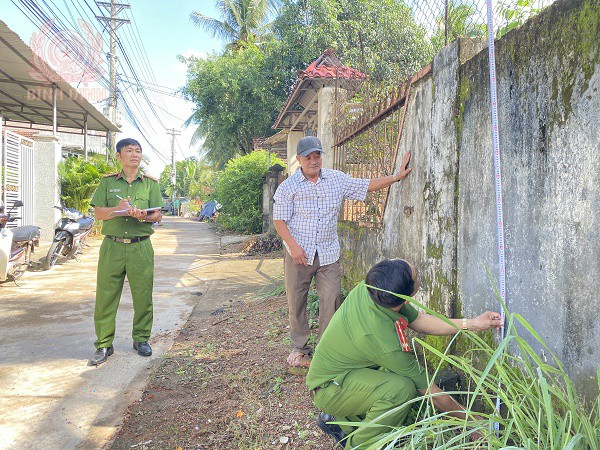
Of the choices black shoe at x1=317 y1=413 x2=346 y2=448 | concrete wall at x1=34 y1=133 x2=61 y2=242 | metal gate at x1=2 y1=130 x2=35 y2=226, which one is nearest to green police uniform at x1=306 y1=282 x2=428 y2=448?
black shoe at x1=317 y1=413 x2=346 y2=448

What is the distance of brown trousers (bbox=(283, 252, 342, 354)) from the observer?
354cm

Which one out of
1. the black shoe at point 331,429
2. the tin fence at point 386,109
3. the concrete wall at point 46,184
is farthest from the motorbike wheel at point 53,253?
the black shoe at point 331,429

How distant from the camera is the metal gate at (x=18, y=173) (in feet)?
31.7

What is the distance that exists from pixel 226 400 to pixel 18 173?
932cm

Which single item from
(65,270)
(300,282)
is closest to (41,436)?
(300,282)

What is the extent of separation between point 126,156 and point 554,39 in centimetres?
312

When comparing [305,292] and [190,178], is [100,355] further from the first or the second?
[190,178]

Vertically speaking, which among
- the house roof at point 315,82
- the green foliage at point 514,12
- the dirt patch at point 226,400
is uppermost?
the house roof at point 315,82

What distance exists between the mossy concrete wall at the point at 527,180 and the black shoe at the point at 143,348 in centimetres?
231

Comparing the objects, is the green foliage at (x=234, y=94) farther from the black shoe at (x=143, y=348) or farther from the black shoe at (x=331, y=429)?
the black shoe at (x=331, y=429)

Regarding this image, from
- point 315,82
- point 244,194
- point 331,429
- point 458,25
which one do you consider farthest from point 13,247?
point 244,194

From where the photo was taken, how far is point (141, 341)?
404cm

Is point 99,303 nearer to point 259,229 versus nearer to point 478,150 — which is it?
point 478,150

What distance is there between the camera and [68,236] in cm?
834
